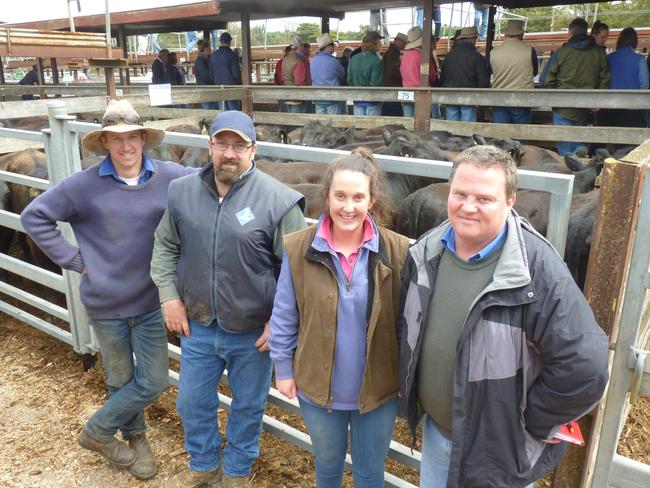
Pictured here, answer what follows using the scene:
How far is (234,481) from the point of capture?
10.7 ft

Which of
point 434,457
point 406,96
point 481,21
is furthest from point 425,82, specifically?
point 481,21

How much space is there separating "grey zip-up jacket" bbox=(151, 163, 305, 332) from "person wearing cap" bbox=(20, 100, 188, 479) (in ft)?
1.17

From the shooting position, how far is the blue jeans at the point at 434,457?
229cm

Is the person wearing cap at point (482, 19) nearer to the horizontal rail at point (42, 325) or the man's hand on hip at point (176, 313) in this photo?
the horizontal rail at point (42, 325)

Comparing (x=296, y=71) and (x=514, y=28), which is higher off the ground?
(x=514, y=28)

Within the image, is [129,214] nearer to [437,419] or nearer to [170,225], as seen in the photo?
[170,225]

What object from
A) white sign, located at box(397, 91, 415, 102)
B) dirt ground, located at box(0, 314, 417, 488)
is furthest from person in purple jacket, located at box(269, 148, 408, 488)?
white sign, located at box(397, 91, 415, 102)

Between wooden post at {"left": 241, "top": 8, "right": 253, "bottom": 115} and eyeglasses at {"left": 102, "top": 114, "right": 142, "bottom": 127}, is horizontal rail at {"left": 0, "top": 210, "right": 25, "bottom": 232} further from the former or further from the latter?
wooden post at {"left": 241, "top": 8, "right": 253, "bottom": 115}

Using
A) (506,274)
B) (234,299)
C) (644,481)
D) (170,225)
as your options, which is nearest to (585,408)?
(506,274)

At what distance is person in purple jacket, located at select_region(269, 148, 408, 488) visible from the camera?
240 cm

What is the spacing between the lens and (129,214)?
10.7ft

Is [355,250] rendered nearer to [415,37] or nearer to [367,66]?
[415,37]

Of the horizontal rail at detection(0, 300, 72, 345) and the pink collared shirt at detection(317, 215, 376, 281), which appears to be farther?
the horizontal rail at detection(0, 300, 72, 345)

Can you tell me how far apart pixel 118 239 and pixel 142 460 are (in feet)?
4.64
